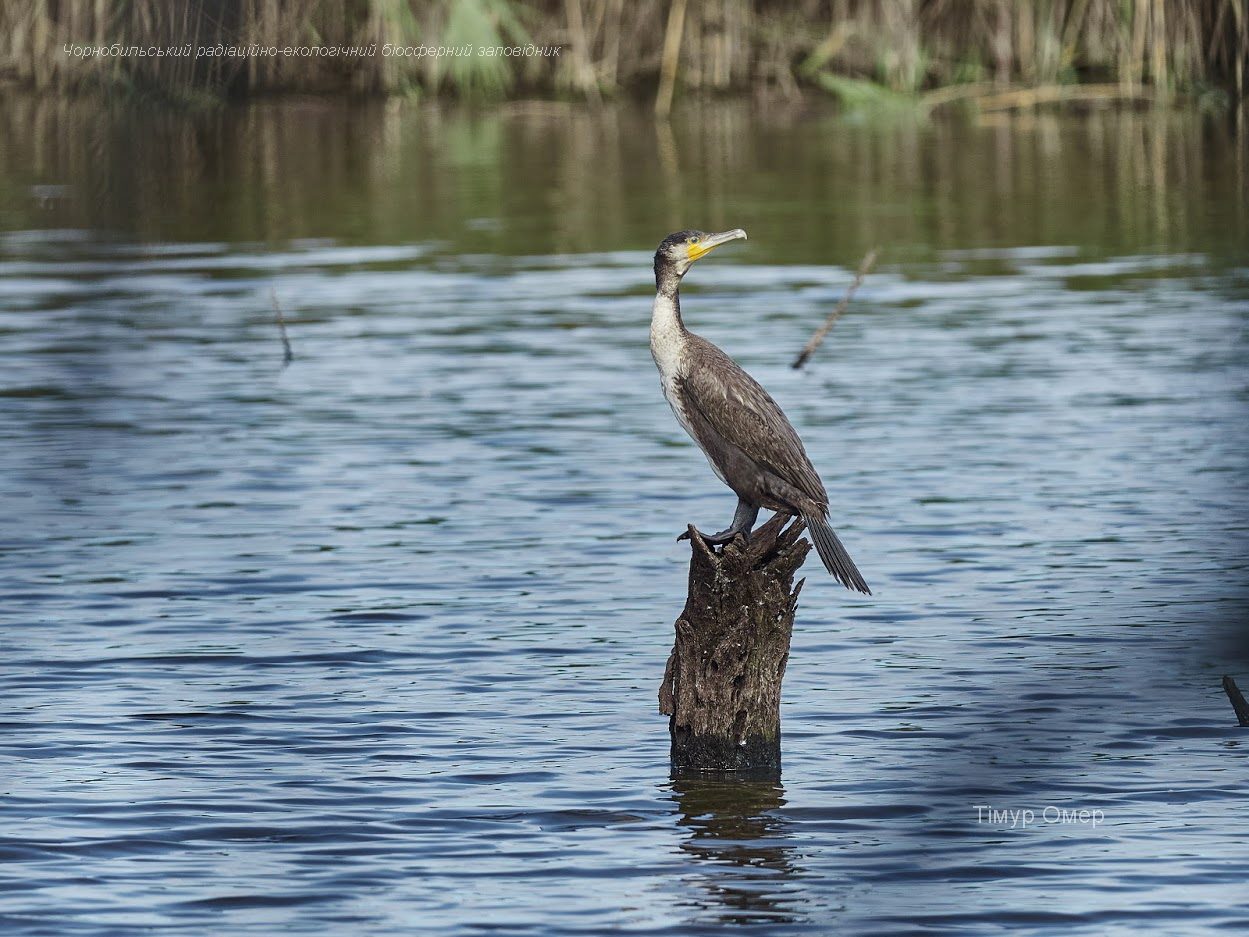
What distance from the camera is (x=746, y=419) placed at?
23.3 ft

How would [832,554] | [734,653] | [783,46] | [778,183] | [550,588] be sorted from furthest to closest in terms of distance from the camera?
[783,46]
[778,183]
[550,588]
[832,554]
[734,653]

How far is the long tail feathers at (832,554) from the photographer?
276 inches

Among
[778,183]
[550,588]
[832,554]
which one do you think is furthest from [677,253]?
[778,183]

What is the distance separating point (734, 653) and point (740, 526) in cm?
41

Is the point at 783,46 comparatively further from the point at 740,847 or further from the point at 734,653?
the point at 740,847

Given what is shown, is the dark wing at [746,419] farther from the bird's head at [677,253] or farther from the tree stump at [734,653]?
the bird's head at [677,253]

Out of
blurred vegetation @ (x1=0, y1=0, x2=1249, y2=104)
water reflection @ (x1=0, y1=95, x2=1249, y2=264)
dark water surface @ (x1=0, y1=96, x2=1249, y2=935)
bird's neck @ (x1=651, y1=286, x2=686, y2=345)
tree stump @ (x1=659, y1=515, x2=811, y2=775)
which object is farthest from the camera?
blurred vegetation @ (x1=0, y1=0, x2=1249, y2=104)

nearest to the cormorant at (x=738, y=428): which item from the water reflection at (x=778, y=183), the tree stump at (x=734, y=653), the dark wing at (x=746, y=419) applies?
the dark wing at (x=746, y=419)

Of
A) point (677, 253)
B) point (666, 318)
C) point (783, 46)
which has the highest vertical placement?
point (783, 46)

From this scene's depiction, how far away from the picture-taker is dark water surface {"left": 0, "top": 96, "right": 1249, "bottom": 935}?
140 centimetres

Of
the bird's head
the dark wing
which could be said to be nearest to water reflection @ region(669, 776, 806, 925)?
the dark wing

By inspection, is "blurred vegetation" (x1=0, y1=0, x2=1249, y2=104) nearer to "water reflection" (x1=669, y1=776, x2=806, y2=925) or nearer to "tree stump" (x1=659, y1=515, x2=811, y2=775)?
"tree stump" (x1=659, y1=515, x2=811, y2=775)

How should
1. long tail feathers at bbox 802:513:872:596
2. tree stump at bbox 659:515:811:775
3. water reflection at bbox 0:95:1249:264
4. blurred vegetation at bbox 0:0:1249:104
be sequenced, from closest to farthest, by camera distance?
1. tree stump at bbox 659:515:811:775
2. long tail feathers at bbox 802:513:872:596
3. water reflection at bbox 0:95:1249:264
4. blurred vegetation at bbox 0:0:1249:104

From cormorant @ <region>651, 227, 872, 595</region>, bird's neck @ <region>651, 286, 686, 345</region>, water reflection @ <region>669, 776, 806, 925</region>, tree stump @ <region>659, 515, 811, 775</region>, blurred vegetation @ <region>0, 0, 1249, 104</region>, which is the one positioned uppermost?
blurred vegetation @ <region>0, 0, 1249, 104</region>
